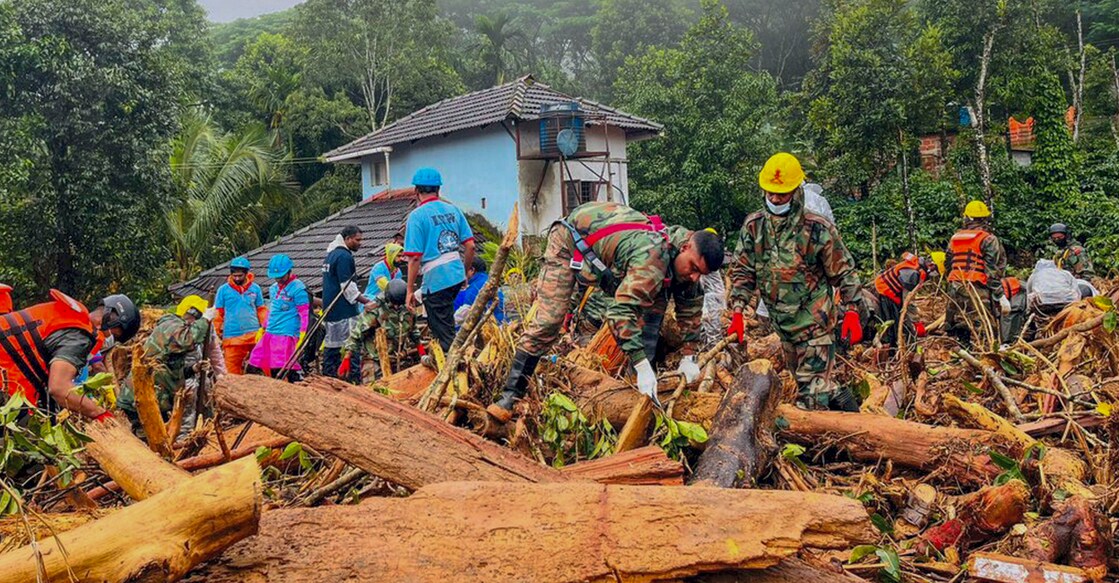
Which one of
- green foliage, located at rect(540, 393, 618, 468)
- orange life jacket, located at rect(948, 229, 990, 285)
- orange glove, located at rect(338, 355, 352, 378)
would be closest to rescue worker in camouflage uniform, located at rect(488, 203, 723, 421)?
green foliage, located at rect(540, 393, 618, 468)

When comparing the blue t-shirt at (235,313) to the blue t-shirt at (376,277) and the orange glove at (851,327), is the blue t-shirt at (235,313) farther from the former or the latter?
the orange glove at (851,327)

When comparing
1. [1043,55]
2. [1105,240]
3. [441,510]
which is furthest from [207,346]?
[1043,55]

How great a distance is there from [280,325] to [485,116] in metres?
11.6

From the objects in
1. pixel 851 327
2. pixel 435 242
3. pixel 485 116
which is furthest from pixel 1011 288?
pixel 485 116

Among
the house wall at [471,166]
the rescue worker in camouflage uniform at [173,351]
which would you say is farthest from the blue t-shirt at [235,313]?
the house wall at [471,166]

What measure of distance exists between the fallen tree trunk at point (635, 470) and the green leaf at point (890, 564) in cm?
82

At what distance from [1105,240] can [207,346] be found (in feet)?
61.3

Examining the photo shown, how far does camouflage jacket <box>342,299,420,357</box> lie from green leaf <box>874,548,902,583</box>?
4.95m

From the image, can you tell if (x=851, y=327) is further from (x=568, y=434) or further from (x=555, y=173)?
(x=555, y=173)

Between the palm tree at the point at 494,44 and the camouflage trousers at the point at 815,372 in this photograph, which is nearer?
the camouflage trousers at the point at 815,372

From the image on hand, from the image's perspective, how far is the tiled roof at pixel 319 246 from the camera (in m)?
16.4

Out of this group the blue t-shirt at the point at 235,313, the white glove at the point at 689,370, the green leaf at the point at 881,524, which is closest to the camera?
the green leaf at the point at 881,524

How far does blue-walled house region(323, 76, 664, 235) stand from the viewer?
18.2m

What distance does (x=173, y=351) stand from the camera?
625 cm
